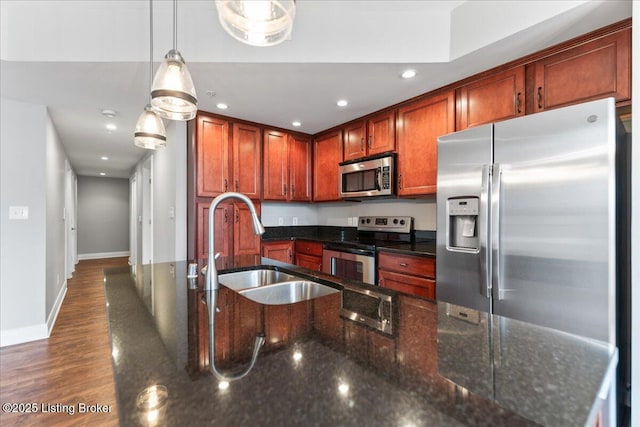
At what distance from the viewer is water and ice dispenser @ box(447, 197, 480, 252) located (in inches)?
73.3

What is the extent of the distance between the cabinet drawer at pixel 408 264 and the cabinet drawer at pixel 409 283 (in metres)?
0.04

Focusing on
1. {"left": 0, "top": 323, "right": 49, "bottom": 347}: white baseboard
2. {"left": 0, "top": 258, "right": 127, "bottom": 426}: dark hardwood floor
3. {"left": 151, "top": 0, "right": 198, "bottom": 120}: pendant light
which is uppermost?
{"left": 151, "top": 0, "right": 198, "bottom": 120}: pendant light

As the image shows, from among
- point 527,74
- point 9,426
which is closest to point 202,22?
point 527,74

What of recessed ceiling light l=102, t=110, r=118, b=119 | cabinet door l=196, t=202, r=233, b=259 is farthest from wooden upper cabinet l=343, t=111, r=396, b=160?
recessed ceiling light l=102, t=110, r=118, b=119

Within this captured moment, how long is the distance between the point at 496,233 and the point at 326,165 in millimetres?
2300

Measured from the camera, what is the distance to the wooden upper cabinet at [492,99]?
2.02m

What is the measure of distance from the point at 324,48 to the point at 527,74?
4.57ft

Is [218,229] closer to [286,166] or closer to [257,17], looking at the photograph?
[286,166]

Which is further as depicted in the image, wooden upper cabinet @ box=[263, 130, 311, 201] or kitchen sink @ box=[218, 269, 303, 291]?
wooden upper cabinet @ box=[263, 130, 311, 201]

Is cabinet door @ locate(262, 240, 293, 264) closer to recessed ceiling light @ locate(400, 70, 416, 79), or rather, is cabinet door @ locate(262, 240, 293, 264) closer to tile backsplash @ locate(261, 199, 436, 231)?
tile backsplash @ locate(261, 199, 436, 231)

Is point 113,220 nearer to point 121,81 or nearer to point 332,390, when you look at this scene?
point 121,81

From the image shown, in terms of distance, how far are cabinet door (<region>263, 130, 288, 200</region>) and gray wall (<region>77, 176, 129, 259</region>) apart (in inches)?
262

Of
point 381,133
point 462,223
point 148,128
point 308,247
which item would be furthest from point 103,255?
Answer: point 462,223

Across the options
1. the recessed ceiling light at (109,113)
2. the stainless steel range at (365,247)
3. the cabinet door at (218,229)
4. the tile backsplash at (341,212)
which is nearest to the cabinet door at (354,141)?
the tile backsplash at (341,212)
